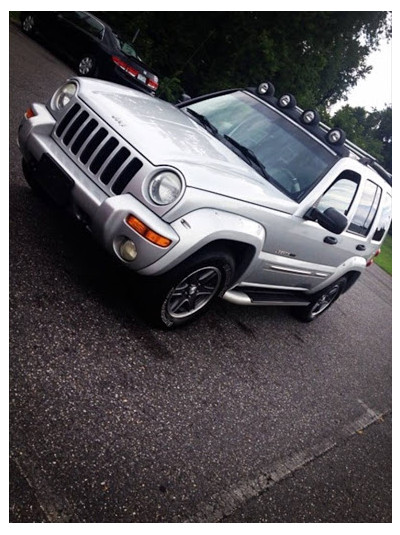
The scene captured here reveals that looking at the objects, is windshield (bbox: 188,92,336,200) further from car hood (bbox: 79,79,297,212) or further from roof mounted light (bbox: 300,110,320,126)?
car hood (bbox: 79,79,297,212)

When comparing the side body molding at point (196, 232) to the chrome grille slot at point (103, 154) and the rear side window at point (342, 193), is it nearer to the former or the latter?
the chrome grille slot at point (103, 154)

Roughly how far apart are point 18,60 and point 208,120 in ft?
21.8

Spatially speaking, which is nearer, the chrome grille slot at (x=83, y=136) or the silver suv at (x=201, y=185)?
the silver suv at (x=201, y=185)

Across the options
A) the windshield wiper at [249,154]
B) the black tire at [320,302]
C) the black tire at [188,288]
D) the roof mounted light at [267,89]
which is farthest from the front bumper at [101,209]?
the black tire at [320,302]

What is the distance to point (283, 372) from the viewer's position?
153 inches

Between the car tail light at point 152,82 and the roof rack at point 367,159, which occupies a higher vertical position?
the roof rack at point 367,159

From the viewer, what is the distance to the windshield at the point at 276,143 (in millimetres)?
3639

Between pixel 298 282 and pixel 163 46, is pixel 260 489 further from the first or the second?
pixel 163 46

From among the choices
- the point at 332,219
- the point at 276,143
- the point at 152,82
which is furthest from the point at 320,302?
the point at 152,82

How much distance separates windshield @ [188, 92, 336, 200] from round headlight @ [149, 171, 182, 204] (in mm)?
1204

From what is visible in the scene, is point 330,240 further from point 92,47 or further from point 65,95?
point 92,47

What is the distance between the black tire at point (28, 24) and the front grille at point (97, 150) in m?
10.2

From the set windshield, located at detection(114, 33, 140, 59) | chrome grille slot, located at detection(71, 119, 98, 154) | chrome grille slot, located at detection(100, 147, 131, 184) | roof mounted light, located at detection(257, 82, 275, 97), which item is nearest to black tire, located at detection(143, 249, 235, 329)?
chrome grille slot, located at detection(100, 147, 131, 184)

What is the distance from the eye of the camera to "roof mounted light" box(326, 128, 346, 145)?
389cm
